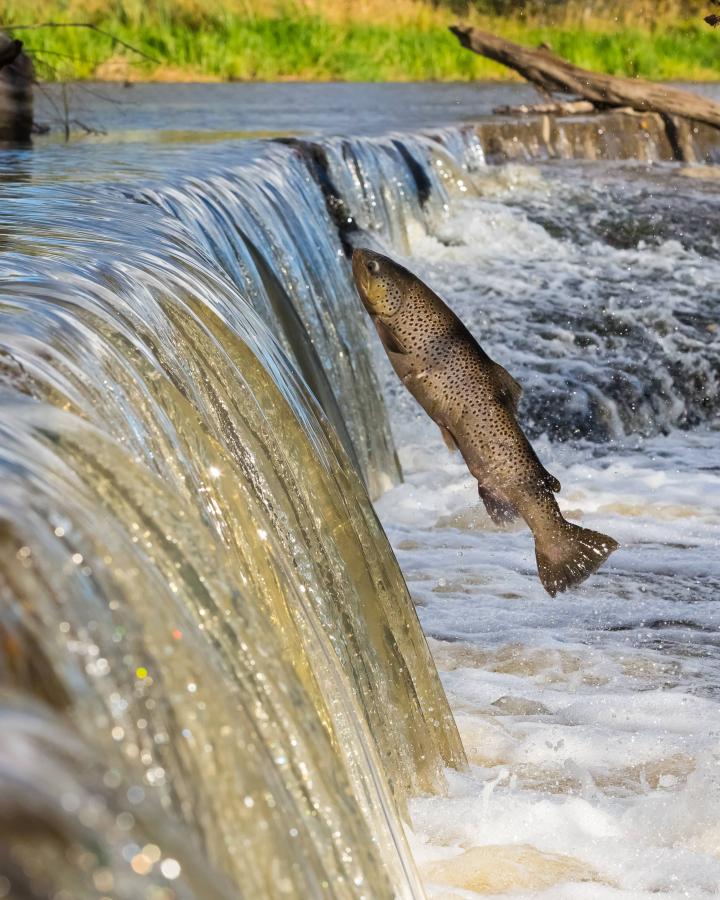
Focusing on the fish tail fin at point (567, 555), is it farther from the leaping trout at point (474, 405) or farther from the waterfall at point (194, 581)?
the waterfall at point (194, 581)

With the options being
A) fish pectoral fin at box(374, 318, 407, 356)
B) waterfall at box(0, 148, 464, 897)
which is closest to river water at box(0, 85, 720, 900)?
waterfall at box(0, 148, 464, 897)

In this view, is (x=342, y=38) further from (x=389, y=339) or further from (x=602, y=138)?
(x=389, y=339)

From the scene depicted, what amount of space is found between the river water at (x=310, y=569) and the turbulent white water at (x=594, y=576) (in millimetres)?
13

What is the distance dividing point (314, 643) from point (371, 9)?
19320 millimetres

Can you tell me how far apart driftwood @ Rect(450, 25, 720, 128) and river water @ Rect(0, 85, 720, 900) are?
4.31 meters

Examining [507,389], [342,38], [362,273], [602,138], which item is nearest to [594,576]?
[507,389]

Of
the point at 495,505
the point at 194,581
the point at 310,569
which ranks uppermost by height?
the point at 194,581

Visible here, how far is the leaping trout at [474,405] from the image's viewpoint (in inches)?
139

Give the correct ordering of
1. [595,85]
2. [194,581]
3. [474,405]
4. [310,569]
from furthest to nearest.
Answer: [595,85], [474,405], [310,569], [194,581]

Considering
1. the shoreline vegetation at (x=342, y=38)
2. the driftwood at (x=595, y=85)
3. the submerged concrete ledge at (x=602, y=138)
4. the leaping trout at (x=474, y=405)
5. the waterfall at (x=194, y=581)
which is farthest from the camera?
the shoreline vegetation at (x=342, y=38)

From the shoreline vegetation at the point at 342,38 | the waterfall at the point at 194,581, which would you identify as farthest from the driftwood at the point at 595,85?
the waterfall at the point at 194,581

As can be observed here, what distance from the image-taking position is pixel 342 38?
19.1 m

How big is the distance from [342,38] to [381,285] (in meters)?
16.3

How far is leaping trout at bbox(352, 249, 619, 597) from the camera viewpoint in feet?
11.6
